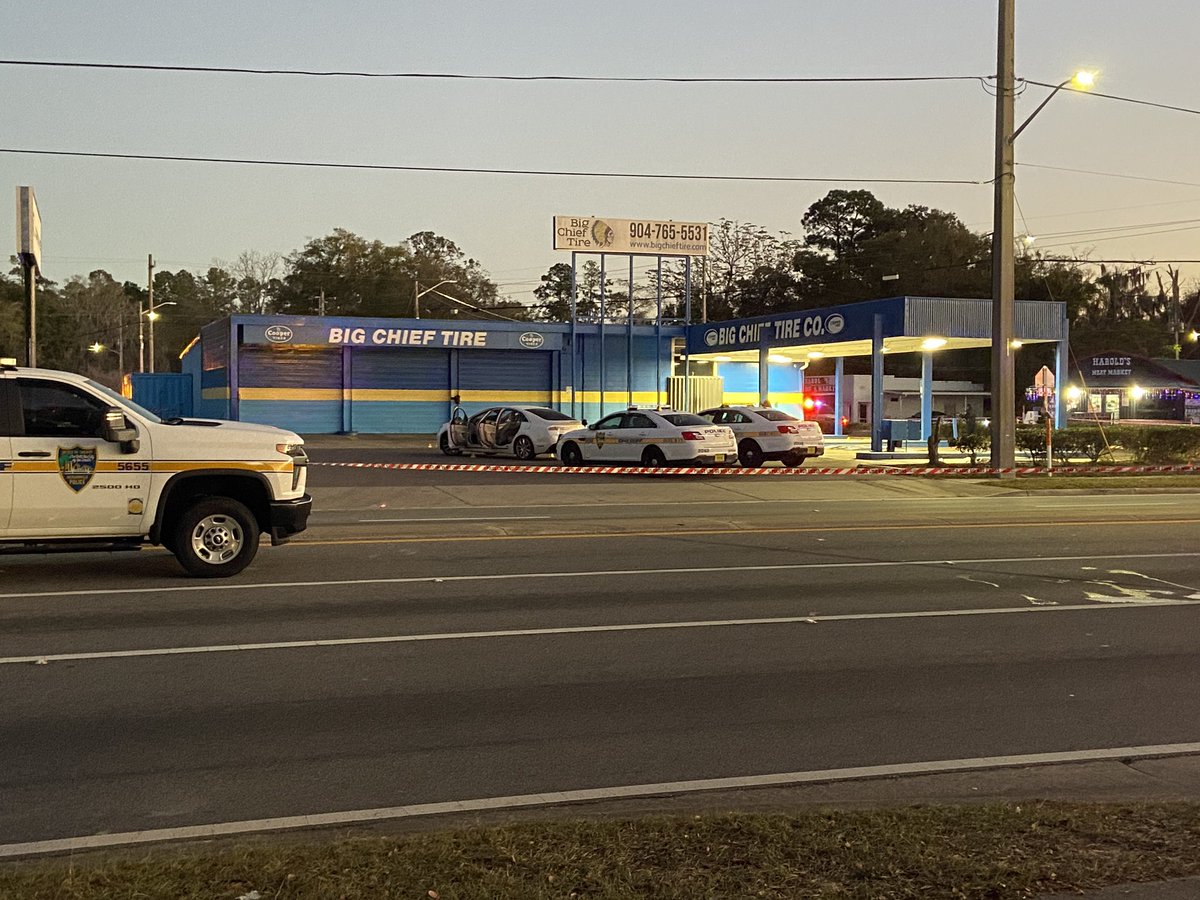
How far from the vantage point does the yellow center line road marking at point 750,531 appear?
14547 millimetres

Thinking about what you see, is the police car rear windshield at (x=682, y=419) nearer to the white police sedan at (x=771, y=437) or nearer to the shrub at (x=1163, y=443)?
the white police sedan at (x=771, y=437)

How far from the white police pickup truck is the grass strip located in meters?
6.80

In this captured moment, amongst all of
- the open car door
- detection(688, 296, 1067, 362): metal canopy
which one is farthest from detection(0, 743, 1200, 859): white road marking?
detection(688, 296, 1067, 362): metal canopy

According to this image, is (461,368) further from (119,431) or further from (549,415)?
(119,431)

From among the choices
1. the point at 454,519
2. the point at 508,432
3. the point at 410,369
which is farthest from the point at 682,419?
the point at 410,369

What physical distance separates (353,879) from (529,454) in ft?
87.8

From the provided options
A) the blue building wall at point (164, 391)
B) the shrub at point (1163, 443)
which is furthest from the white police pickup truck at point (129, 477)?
the blue building wall at point (164, 391)

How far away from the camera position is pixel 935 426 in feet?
129

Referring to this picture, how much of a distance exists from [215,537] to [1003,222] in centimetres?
1862

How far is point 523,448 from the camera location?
30828 mm

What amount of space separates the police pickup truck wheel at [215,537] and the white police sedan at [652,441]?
16.0 metres

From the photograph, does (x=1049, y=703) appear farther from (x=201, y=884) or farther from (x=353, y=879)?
(x=201, y=884)

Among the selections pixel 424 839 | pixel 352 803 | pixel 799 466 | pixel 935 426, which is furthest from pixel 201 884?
pixel 935 426

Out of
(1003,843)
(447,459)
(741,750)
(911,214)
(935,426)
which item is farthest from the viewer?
(911,214)
